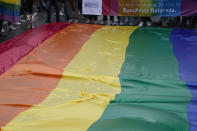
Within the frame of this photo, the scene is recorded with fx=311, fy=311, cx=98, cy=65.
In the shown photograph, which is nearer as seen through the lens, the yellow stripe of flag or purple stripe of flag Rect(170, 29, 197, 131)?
the yellow stripe of flag

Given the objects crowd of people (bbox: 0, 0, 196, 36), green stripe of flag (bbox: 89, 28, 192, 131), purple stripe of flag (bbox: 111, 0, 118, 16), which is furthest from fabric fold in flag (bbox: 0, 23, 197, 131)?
crowd of people (bbox: 0, 0, 196, 36)

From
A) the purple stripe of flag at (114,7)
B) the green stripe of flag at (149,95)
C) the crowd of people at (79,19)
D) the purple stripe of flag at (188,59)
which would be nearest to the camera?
the green stripe of flag at (149,95)

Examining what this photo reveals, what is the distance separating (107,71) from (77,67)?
0.36 metres

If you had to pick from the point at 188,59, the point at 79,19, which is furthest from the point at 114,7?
the point at 188,59

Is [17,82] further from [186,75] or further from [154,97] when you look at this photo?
[186,75]

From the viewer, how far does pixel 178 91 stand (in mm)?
2873

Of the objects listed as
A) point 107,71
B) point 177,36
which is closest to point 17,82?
point 107,71

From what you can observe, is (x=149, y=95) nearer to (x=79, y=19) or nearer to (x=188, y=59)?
(x=188, y=59)

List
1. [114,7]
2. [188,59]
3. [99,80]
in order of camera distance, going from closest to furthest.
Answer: [99,80]
[188,59]
[114,7]

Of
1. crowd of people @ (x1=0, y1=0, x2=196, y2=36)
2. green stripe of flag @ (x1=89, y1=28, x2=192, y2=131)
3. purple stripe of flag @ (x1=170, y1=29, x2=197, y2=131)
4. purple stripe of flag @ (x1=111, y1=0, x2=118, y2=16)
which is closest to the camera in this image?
green stripe of flag @ (x1=89, y1=28, x2=192, y2=131)

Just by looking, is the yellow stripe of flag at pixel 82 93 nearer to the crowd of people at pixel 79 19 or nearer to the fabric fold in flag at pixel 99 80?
the fabric fold in flag at pixel 99 80

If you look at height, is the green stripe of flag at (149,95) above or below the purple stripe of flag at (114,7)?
below

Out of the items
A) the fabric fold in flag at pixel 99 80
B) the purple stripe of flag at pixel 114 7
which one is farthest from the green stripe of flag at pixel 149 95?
the purple stripe of flag at pixel 114 7

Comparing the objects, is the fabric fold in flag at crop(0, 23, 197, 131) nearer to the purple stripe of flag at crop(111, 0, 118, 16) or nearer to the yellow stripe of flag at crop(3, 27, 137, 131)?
the yellow stripe of flag at crop(3, 27, 137, 131)
